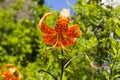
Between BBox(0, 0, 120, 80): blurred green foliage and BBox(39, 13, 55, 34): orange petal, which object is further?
BBox(0, 0, 120, 80): blurred green foliage

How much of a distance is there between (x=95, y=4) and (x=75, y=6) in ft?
0.56

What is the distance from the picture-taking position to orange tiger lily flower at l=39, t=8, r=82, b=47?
3371mm

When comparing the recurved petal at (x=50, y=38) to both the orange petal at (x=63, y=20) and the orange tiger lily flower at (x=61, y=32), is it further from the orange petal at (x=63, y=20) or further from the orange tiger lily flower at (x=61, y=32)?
the orange petal at (x=63, y=20)

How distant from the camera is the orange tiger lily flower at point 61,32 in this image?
3371mm

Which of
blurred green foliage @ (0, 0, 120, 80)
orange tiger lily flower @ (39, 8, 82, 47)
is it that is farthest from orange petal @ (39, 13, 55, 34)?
blurred green foliage @ (0, 0, 120, 80)

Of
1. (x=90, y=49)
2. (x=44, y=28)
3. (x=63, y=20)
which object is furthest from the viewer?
(x=90, y=49)

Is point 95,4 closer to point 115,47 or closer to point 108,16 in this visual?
point 108,16

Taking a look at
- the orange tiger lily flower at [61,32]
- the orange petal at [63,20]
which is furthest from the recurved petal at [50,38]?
the orange petal at [63,20]

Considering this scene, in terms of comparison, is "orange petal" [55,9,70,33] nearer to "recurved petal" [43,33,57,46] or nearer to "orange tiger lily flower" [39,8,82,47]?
"orange tiger lily flower" [39,8,82,47]

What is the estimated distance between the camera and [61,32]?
3.44 metres

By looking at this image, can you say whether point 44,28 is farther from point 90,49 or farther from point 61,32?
point 90,49

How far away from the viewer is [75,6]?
15.3 feet

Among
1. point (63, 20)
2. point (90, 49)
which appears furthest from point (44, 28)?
point (90, 49)

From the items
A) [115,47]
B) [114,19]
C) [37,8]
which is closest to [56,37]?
[115,47]
